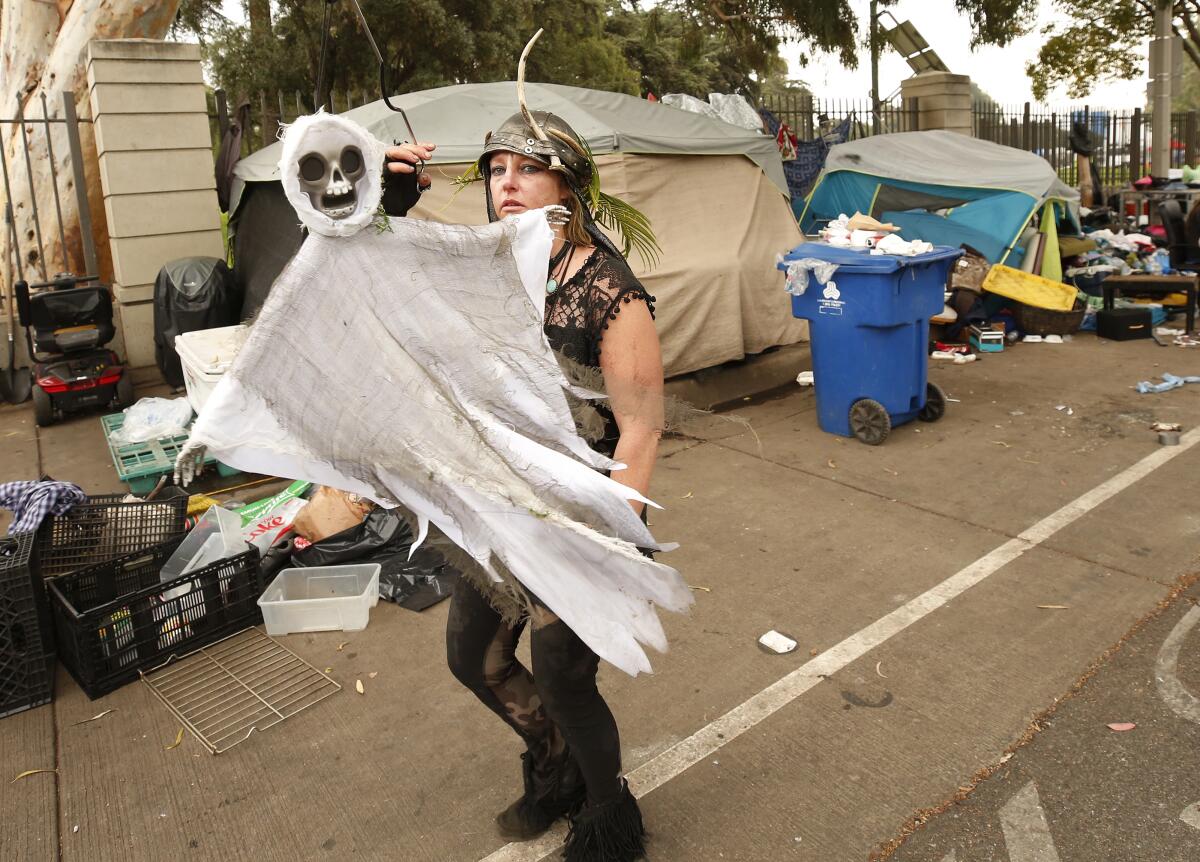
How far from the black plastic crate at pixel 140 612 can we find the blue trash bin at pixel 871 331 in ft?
12.7

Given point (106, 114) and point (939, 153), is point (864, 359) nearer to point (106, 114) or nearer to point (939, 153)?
point (939, 153)

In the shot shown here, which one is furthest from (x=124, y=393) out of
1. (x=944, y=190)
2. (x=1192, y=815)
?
(x=944, y=190)

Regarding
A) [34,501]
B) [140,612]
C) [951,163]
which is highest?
[951,163]

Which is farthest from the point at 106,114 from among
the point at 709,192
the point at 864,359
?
the point at 864,359

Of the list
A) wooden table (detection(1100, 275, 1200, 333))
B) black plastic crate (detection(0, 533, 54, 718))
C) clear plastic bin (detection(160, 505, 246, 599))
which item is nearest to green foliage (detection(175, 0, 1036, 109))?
wooden table (detection(1100, 275, 1200, 333))

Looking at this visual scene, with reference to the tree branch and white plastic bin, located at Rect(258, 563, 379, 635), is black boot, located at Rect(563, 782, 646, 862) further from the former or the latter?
the tree branch

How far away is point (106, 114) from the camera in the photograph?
302 inches

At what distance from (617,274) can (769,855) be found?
1633 millimetres

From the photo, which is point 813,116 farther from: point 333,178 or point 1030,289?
point 333,178

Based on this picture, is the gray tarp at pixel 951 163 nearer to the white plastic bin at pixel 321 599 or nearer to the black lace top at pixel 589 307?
the white plastic bin at pixel 321 599

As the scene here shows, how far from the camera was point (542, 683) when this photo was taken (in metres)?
2.22

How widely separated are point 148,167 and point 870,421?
6.28 metres

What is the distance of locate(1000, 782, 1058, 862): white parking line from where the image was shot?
251 cm

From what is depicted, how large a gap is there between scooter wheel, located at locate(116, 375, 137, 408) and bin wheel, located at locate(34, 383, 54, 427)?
456 mm
